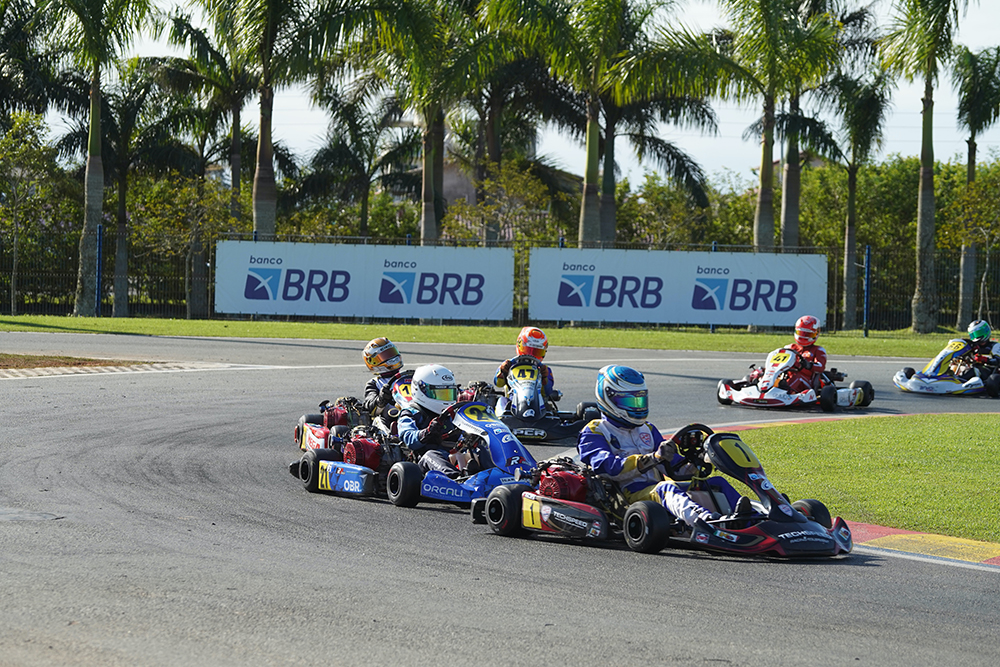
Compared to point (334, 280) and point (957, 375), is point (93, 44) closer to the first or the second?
point (334, 280)

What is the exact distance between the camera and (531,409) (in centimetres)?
1115

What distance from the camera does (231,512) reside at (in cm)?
736

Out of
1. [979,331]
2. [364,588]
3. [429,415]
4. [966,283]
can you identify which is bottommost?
[364,588]

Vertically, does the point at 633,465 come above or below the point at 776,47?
below

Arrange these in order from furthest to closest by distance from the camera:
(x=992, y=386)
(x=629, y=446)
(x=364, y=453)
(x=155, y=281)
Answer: (x=155, y=281)
(x=992, y=386)
(x=364, y=453)
(x=629, y=446)

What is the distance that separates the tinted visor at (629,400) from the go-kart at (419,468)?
898 mm

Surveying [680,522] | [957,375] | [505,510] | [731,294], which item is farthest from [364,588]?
[731,294]

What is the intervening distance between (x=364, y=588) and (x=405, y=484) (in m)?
2.30

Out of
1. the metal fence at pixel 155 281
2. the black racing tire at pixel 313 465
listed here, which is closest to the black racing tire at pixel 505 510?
the black racing tire at pixel 313 465

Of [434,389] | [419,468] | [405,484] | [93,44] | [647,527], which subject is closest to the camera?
[647,527]

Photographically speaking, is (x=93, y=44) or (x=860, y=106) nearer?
(x=93, y=44)

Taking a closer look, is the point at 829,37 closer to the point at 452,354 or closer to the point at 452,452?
the point at 452,354

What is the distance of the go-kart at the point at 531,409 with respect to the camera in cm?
1109

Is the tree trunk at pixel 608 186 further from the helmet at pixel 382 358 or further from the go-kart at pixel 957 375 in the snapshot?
the helmet at pixel 382 358
